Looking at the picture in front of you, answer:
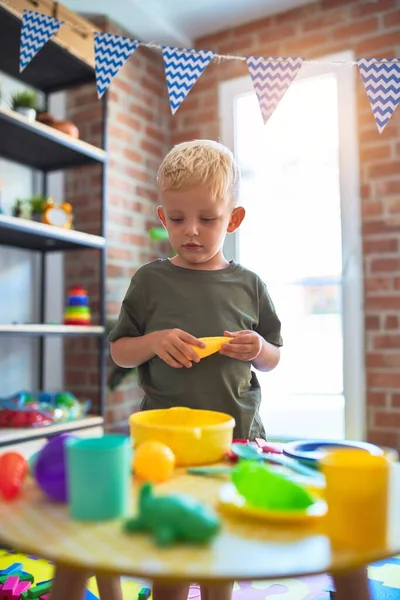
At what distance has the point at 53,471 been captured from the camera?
546 millimetres

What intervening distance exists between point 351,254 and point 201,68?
1.16 metres

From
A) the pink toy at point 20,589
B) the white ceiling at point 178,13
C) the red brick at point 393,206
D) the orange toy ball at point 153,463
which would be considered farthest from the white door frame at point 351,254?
the orange toy ball at point 153,463

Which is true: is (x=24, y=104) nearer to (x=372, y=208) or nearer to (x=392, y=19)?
(x=372, y=208)

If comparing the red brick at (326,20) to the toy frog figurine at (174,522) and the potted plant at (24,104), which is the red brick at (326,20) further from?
the toy frog figurine at (174,522)

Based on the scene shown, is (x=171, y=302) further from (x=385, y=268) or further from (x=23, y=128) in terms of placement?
(x=385, y=268)

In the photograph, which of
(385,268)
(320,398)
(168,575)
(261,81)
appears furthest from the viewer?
(320,398)

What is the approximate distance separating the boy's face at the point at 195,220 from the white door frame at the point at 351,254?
5.08 feet

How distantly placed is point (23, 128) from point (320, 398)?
178 centimetres

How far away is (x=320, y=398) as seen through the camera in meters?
2.58

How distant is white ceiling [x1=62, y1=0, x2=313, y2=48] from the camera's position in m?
2.56

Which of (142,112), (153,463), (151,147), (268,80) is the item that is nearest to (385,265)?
(268,80)

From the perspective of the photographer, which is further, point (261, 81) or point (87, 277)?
point (87, 277)

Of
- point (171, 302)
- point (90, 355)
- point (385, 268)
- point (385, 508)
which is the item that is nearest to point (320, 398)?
point (385, 268)

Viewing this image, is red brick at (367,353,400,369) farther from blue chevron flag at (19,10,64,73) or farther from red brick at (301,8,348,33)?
blue chevron flag at (19,10,64,73)
